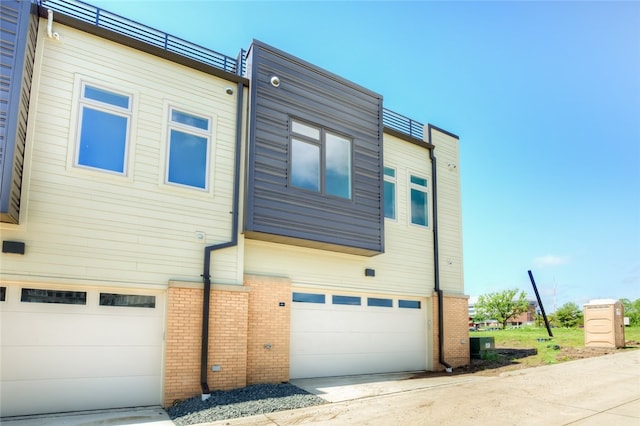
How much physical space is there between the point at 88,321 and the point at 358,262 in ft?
19.9

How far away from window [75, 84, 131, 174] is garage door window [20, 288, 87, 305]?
215 cm

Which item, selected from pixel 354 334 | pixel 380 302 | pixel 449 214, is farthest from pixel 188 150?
pixel 449 214

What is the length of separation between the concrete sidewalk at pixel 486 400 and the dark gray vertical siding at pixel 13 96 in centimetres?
457

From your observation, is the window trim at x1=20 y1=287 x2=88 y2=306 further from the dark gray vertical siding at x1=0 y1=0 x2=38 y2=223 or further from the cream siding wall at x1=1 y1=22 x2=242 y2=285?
the dark gray vertical siding at x1=0 y1=0 x2=38 y2=223

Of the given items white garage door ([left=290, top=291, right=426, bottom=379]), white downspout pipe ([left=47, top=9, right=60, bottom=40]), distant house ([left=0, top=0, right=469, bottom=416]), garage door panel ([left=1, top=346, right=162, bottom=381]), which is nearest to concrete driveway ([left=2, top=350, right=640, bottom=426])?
white garage door ([left=290, top=291, right=426, bottom=379])

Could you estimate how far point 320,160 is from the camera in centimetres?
993

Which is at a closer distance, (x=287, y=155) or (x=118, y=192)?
(x=118, y=192)

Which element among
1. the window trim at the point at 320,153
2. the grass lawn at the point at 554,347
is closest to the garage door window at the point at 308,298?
the window trim at the point at 320,153

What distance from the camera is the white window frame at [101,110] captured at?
24.4 ft

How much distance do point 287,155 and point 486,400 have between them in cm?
602

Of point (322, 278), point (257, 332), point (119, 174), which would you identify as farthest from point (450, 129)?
point (119, 174)

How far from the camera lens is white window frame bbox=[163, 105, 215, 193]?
8.28 meters

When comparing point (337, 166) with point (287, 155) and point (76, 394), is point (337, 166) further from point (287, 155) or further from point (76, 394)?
point (76, 394)

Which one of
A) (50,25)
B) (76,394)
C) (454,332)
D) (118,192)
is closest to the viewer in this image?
(76,394)
